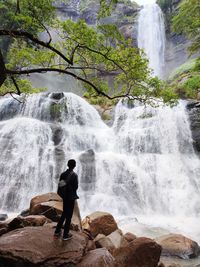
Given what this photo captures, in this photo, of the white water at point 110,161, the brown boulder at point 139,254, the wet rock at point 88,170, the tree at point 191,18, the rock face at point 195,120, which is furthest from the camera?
the rock face at point 195,120

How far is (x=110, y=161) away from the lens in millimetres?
17875

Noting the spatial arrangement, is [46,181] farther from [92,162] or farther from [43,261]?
[43,261]

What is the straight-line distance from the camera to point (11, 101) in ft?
78.9

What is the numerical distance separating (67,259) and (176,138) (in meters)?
15.7

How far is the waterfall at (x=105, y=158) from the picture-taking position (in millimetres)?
15961

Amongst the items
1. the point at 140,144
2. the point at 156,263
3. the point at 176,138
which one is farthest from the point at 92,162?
the point at 156,263

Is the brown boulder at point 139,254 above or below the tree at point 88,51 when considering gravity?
below

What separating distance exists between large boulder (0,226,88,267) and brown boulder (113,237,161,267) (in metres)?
1.35

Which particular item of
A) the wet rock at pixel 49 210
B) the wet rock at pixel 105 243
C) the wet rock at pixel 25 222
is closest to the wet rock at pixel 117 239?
the wet rock at pixel 105 243

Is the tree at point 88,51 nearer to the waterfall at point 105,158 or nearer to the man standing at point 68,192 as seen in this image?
the man standing at point 68,192

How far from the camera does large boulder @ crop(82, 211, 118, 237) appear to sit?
10164mm

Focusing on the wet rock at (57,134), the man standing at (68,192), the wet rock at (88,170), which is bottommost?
the man standing at (68,192)

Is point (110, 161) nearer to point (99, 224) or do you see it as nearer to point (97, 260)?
point (99, 224)

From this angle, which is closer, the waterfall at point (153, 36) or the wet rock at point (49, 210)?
the wet rock at point (49, 210)
